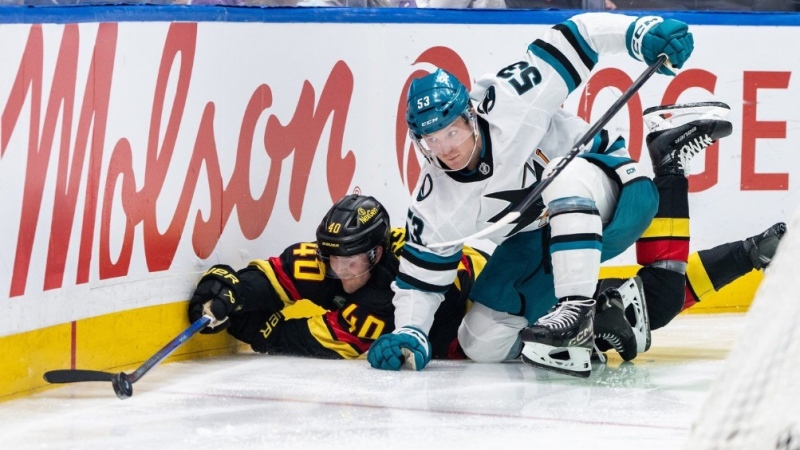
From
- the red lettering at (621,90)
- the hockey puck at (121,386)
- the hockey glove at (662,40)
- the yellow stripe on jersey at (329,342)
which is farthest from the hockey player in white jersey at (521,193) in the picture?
the red lettering at (621,90)

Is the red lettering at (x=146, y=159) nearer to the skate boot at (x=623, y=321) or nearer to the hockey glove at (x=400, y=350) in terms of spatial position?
the hockey glove at (x=400, y=350)

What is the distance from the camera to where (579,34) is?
3.54 metres

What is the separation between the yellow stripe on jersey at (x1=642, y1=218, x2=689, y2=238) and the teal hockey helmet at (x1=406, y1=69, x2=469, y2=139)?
2.25ft

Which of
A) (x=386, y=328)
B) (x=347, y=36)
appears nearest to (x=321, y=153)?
(x=347, y=36)

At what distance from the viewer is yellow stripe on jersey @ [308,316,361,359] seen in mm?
3707

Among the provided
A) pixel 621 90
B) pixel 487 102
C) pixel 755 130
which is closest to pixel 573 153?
pixel 487 102

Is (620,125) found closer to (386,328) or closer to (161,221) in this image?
(386,328)

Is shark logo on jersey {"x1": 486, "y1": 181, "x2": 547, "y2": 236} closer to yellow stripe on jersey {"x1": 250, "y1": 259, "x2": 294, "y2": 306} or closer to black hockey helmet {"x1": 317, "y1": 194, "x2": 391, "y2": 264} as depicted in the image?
black hockey helmet {"x1": 317, "y1": 194, "x2": 391, "y2": 264}

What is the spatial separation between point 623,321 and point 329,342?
82cm

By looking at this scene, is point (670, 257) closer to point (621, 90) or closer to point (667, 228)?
point (667, 228)

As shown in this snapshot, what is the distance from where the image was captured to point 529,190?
349 centimetres

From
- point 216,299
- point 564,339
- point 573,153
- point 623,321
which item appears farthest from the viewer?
point 216,299

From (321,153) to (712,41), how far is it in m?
1.47

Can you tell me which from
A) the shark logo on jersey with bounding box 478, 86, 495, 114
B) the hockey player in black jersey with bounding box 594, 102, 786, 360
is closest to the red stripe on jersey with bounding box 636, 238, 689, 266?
the hockey player in black jersey with bounding box 594, 102, 786, 360
